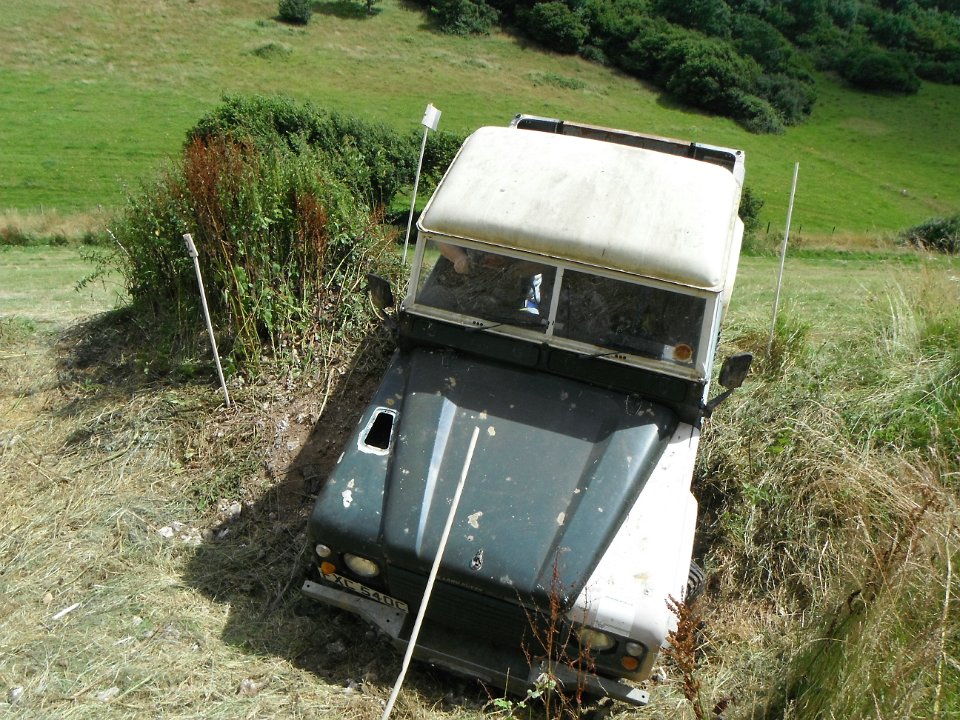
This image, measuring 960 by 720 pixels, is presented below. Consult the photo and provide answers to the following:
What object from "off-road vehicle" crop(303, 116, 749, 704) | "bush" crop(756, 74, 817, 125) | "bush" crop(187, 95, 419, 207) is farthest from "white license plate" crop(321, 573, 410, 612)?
"bush" crop(756, 74, 817, 125)

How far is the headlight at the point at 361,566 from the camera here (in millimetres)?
4250

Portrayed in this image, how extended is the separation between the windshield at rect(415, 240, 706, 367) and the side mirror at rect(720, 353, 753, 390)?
204mm

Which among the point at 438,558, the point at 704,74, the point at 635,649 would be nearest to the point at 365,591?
the point at 438,558

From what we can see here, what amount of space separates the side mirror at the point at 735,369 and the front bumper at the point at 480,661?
1778 mm

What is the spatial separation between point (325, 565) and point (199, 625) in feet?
3.15

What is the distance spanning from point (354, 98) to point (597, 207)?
34542mm

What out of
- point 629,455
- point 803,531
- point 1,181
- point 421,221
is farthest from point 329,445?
point 1,181

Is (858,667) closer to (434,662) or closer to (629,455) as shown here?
(629,455)

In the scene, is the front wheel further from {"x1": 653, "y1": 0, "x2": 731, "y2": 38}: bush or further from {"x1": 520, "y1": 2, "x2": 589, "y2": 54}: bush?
{"x1": 653, "y1": 0, "x2": 731, "y2": 38}: bush

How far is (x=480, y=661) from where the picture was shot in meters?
4.20

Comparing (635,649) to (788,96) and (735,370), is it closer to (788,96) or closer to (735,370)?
(735,370)

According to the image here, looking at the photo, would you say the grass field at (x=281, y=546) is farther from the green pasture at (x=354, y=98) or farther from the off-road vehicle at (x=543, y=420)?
the green pasture at (x=354, y=98)

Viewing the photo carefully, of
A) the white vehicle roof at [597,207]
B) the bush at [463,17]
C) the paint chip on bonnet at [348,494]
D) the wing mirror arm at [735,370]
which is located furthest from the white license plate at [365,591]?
the bush at [463,17]

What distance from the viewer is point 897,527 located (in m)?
4.22
